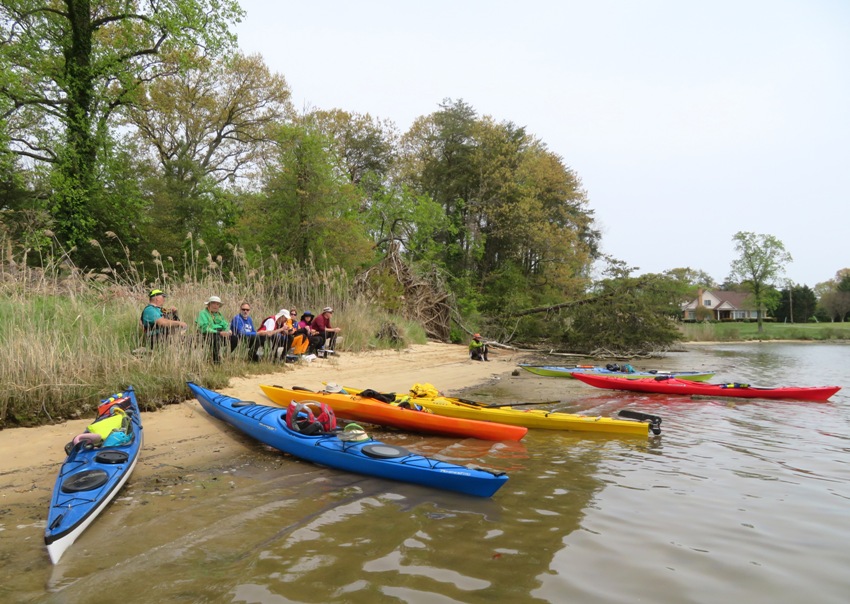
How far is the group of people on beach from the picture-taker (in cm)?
696

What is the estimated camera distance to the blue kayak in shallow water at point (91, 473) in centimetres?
294

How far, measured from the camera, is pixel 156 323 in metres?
6.86

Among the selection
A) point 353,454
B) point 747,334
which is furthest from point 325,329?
point 747,334

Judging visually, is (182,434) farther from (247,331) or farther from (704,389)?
(704,389)

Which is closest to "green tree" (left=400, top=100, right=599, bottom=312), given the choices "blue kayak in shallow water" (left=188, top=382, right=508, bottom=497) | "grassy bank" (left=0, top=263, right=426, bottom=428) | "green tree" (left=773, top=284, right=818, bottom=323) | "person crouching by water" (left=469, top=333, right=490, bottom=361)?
"person crouching by water" (left=469, top=333, right=490, bottom=361)

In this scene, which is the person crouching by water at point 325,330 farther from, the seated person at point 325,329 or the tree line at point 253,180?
the tree line at point 253,180

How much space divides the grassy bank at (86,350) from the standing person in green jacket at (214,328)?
7.6 inches

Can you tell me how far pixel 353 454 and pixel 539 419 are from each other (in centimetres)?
295

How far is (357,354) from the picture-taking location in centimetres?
1132

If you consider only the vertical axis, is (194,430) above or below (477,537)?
above

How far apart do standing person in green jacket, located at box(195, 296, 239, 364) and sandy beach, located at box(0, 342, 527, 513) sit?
63cm

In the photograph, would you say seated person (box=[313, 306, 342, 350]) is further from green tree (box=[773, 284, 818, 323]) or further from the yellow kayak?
green tree (box=[773, 284, 818, 323])

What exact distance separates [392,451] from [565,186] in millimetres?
27560

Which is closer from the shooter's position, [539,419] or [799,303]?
[539,419]
